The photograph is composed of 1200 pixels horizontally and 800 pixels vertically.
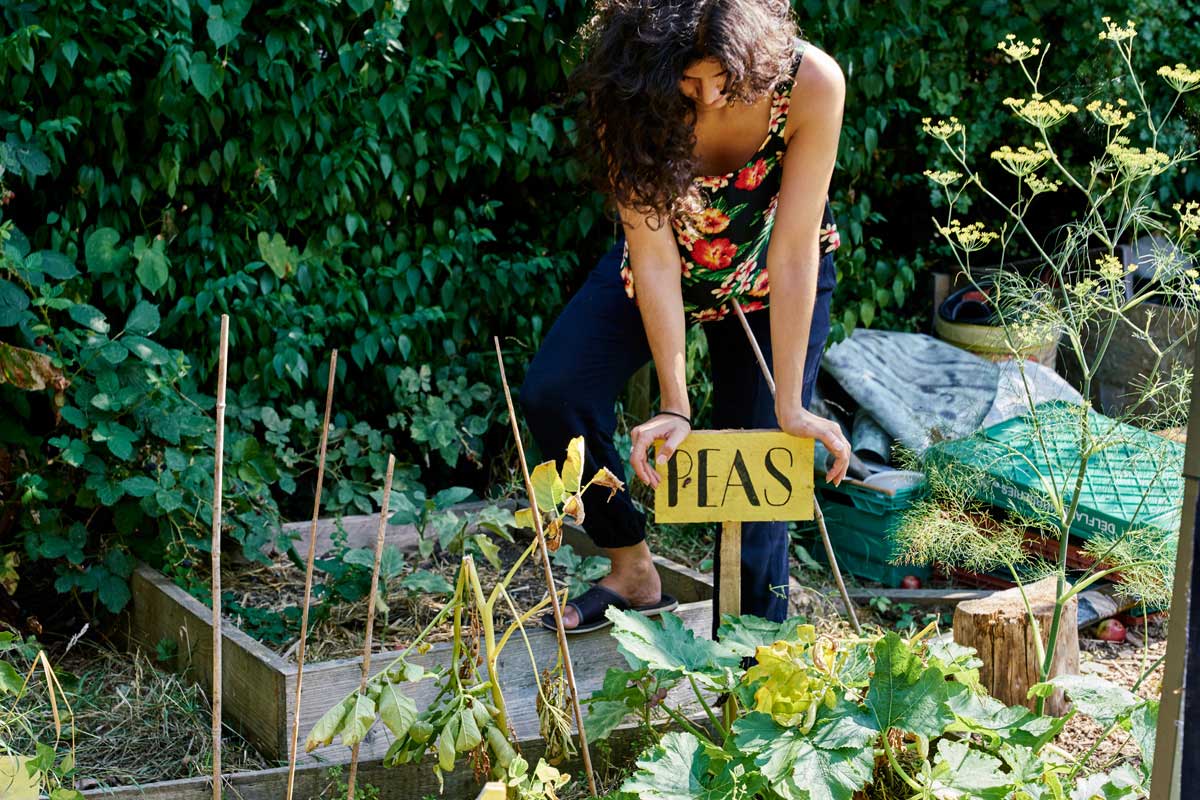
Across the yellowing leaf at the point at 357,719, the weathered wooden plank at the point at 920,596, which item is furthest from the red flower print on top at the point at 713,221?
the weathered wooden plank at the point at 920,596

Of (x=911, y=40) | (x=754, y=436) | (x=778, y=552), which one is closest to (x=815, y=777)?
(x=754, y=436)

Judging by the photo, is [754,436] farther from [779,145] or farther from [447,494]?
[447,494]

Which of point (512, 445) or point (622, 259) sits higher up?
point (622, 259)

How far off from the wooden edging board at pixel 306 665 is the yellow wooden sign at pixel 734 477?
0.71 m

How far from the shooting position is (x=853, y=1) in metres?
3.66

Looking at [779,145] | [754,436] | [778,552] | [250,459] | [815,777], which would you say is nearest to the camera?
[815,777]

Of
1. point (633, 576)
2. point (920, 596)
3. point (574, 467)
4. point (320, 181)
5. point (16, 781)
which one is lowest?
point (920, 596)

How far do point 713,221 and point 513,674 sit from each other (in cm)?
102

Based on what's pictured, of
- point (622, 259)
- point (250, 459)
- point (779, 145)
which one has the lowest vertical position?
point (250, 459)

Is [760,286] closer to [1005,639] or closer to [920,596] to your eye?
[1005,639]

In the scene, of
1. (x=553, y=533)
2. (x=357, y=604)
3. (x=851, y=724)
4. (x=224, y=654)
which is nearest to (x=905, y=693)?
(x=851, y=724)

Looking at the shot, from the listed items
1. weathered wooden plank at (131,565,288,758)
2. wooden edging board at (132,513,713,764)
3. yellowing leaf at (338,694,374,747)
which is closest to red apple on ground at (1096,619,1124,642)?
wooden edging board at (132,513,713,764)

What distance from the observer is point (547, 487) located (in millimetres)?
1750

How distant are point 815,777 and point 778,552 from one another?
0.82 m
